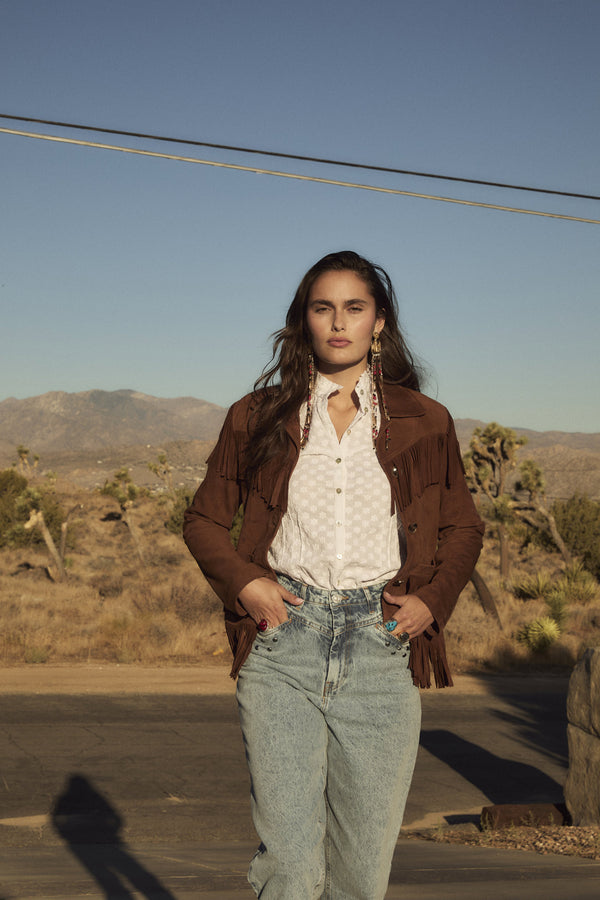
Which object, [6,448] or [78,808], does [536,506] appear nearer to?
[78,808]

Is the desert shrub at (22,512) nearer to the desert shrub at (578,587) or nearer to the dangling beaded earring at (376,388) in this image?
the desert shrub at (578,587)

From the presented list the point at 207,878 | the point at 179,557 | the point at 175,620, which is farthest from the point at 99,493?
the point at 207,878

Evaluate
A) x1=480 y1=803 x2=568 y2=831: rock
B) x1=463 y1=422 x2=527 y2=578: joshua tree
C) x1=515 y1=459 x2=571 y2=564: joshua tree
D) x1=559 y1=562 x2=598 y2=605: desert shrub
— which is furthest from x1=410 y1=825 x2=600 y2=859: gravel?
x1=515 y1=459 x2=571 y2=564: joshua tree

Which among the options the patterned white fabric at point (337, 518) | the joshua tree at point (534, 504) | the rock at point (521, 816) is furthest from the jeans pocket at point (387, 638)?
the joshua tree at point (534, 504)

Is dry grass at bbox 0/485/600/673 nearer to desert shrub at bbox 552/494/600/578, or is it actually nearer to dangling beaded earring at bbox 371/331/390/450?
desert shrub at bbox 552/494/600/578

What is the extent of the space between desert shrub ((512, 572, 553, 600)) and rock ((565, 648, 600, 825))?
15.7 m

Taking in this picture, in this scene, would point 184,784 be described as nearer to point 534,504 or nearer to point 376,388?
point 376,388

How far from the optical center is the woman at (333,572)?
2.47 meters

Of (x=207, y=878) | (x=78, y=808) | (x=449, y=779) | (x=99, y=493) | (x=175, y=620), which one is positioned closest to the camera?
(x=207, y=878)

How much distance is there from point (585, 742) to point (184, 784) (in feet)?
12.0

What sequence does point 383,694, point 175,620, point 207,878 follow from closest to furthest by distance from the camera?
point 383,694, point 207,878, point 175,620

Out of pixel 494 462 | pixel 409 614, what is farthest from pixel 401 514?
pixel 494 462

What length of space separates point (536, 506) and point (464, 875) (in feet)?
72.2

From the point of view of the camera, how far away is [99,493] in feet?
158
